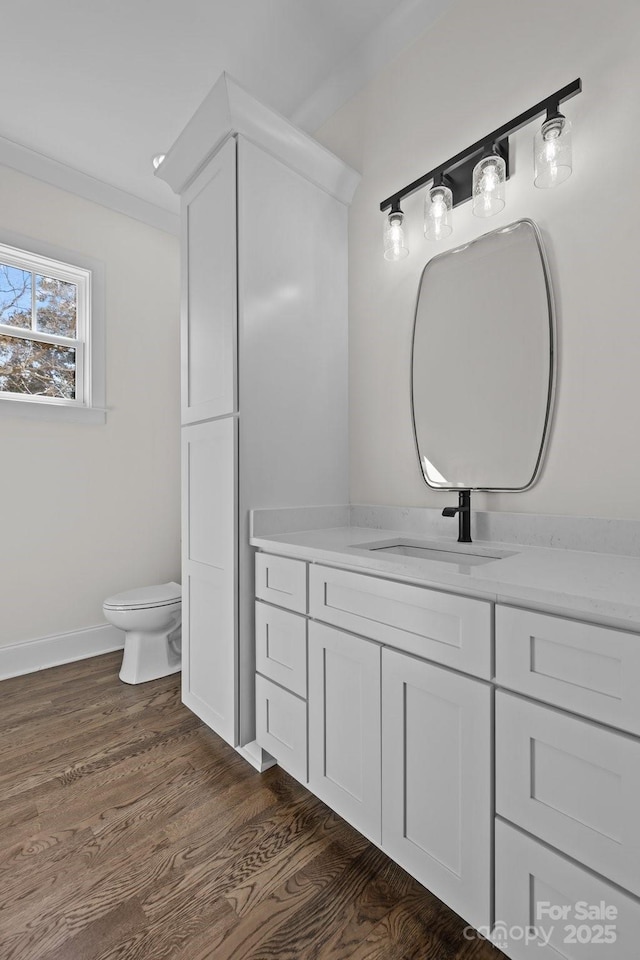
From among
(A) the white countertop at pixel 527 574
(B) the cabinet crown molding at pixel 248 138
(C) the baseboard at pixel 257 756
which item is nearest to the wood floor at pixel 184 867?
(C) the baseboard at pixel 257 756

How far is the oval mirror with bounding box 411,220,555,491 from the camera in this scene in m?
1.42

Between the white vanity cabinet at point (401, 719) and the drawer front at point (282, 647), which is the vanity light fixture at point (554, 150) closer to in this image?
the white vanity cabinet at point (401, 719)

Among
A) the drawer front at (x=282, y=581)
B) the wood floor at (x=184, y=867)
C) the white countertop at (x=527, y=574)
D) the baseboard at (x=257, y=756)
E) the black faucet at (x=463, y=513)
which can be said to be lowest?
the wood floor at (x=184, y=867)

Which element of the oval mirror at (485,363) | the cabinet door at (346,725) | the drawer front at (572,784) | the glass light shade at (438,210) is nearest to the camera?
the drawer front at (572,784)

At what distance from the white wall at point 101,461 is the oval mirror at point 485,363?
6.46 ft

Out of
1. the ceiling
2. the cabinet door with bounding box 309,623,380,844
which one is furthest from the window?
the cabinet door with bounding box 309,623,380,844

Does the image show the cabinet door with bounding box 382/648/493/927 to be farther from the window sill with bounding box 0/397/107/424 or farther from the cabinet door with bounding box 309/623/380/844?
the window sill with bounding box 0/397/107/424

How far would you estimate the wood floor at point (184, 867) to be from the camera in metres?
1.05

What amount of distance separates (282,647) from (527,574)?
2.85 feet

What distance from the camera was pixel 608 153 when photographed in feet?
4.17

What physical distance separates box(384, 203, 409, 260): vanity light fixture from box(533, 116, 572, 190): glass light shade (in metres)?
0.54


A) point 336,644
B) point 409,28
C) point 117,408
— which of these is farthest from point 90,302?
point 336,644

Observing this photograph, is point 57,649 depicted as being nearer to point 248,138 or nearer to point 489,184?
point 248,138

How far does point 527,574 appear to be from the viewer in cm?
101
